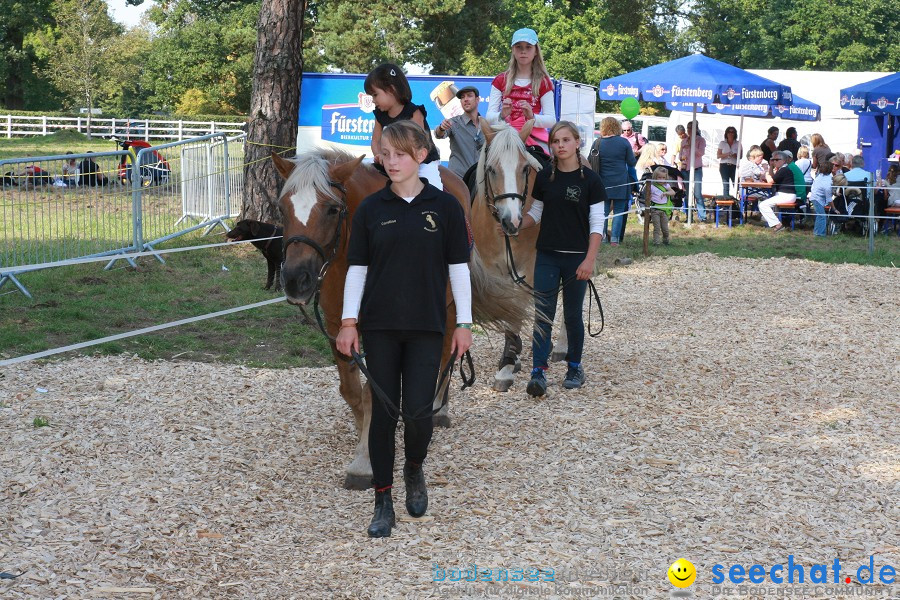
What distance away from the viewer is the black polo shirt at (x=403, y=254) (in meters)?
4.30

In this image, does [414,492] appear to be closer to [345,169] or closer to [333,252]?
[333,252]

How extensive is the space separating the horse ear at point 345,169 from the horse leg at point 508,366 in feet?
8.63

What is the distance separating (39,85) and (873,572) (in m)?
59.5

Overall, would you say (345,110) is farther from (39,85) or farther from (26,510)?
(39,85)

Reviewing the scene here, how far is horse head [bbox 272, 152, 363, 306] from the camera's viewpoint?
461 cm

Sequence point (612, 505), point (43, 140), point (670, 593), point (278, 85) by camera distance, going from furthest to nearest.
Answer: point (43, 140) → point (278, 85) → point (612, 505) → point (670, 593)

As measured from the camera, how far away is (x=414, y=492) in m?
4.78

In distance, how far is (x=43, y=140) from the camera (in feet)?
120

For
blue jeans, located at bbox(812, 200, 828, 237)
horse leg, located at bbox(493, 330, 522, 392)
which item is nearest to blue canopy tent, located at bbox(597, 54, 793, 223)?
blue jeans, located at bbox(812, 200, 828, 237)

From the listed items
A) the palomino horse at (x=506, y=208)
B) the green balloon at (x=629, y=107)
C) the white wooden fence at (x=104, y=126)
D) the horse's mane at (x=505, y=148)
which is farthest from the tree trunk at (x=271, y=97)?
the white wooden fence at (x=104, y=126)

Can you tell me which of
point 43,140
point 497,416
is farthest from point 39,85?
point 497,416

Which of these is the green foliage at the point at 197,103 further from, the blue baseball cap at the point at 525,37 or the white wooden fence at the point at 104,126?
the blue baseball cap at the point at 525,37

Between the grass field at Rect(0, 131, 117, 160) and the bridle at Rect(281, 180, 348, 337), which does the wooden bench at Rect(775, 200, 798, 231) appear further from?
the grass field at Rect(0, 131, 117, 160)

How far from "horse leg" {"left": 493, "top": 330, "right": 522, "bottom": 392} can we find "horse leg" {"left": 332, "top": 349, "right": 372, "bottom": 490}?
2.05m
